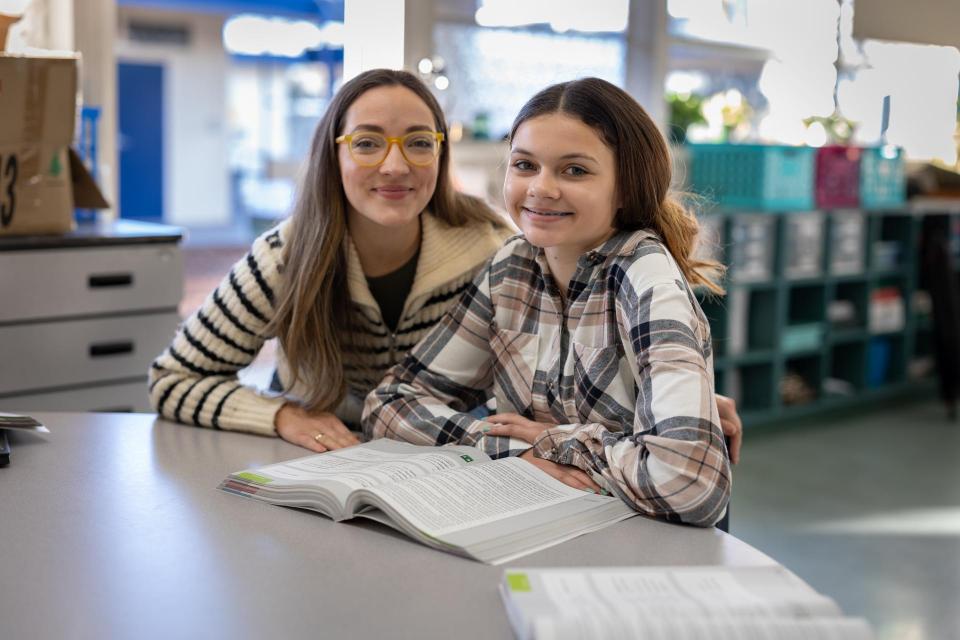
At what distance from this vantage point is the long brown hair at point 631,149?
4.68 ft

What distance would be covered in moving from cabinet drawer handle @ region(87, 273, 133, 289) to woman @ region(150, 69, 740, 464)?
998 millimetres

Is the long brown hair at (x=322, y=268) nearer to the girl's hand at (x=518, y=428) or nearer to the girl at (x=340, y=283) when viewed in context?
the girl at (x=340, y=283)

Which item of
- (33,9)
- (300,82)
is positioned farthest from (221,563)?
(300,82)

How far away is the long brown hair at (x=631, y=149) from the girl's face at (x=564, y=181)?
16 mm

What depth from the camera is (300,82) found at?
11766mm

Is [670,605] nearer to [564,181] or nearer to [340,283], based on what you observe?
[564,181]

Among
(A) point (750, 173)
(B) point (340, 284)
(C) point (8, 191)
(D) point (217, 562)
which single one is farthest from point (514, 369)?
(A) point (750, 173)

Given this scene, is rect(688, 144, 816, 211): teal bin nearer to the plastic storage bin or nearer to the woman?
the plastic storage bin

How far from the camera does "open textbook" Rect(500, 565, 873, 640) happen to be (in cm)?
83

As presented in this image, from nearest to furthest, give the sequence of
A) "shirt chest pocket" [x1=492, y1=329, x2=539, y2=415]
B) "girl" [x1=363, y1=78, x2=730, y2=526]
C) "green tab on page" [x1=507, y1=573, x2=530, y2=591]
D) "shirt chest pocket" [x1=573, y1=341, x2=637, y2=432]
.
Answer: "green tab on page" [x1=507, y1=573, x2=530, y2=591] < "girl" [x1=363, y1=78, x2=730, y2=526] < "shirt chest pocket" [x1=573, y1=341, x2=637, y2=432] < "shirt chest pocket" [x1=492, y1=329, x2=539, y2=415]

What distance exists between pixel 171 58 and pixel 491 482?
11.3m

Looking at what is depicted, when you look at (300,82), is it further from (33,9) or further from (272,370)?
(272,370)

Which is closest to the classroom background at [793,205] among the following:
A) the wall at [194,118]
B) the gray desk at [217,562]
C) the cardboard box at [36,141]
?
the cardboard box at [36,141]

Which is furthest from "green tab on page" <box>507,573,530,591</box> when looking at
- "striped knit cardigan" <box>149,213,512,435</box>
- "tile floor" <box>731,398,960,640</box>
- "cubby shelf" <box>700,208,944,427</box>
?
"cubby shelf" <box>700,208,944,427</box>
